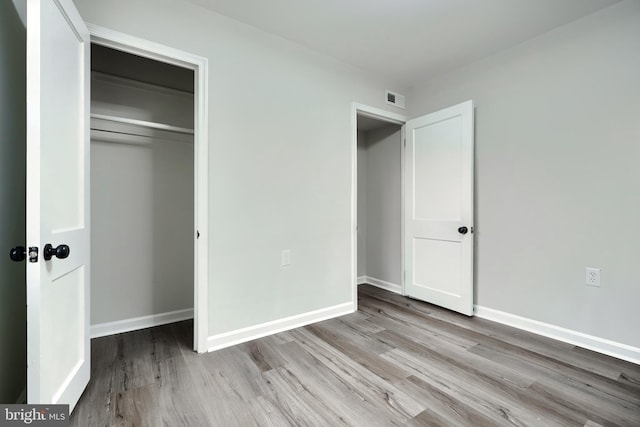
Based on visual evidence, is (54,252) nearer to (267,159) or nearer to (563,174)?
(267,159)

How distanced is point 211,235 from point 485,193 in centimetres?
253

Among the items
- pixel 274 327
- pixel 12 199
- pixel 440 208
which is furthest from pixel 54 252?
pixel 440 208

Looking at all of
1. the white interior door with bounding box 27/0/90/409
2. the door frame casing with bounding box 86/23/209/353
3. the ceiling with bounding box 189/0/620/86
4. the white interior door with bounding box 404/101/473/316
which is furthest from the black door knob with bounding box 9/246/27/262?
the white interior door with bounding box 404/101/473/316

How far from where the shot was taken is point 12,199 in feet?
4.75

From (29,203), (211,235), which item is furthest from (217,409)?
(29,203)

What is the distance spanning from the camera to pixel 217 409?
59.9 inches

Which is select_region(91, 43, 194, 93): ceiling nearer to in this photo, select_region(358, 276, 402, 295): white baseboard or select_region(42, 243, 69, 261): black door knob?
select_region(42, 243, 69, 261): black door knob

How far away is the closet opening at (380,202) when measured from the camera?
3715 millimetres

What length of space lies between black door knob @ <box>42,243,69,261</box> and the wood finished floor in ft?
2.75

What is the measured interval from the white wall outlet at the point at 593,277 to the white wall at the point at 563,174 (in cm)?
4

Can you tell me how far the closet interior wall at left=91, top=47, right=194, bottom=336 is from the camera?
248cm

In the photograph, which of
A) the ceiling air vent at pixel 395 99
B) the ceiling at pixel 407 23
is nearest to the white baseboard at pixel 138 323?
the ceiling at pixel 407 23

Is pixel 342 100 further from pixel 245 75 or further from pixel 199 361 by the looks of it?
pixel 199 361

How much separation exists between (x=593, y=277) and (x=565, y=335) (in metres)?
0.52
